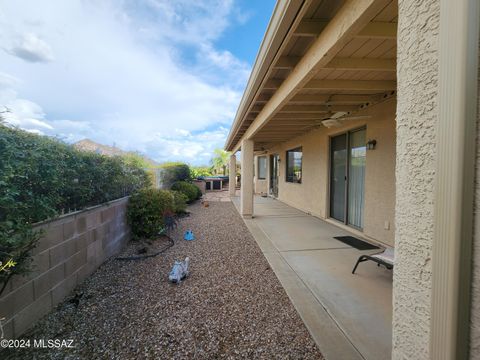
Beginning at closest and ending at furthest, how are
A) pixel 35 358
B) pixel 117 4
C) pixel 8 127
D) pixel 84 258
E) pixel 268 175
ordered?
pixel 35 358, pixel 8 127, pixel 84 258, pixel 117 4, pixel 268 175

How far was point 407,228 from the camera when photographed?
2.96 feet

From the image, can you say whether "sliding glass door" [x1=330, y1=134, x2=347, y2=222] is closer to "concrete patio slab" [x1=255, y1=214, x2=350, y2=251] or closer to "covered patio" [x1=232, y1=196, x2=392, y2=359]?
"concrete patio slab" [x1=255, y1=214, x2=350, y2=251]

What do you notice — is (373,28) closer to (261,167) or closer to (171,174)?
(171,174)

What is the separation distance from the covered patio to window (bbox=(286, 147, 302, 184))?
3.74m

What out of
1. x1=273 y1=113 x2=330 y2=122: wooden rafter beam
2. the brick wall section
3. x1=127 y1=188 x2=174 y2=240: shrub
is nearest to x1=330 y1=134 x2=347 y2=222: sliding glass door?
x1=273 y1=113 x2=330 y2=122: wooden rafter beam

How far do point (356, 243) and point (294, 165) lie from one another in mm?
4919

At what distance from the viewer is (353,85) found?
3.38m

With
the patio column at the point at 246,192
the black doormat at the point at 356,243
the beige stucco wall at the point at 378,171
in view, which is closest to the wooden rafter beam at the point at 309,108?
the beige stucco wall at the point at 378,171

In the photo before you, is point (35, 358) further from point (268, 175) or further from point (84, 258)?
point (268, 175)

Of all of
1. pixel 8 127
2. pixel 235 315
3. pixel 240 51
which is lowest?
pixel 235 315

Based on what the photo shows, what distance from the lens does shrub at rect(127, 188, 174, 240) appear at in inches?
175

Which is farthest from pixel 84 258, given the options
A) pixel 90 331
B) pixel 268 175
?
pixel 268 175

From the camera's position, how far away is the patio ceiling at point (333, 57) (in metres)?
1.82

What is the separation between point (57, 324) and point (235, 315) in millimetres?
1702
